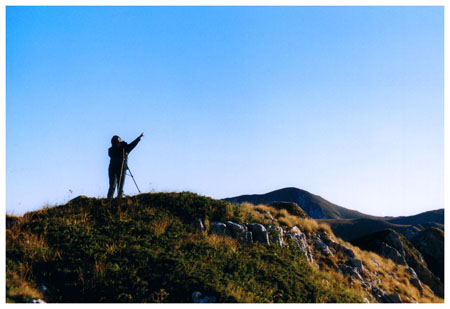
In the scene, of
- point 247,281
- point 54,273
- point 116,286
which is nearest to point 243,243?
point 247,281

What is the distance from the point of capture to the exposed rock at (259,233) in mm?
17031

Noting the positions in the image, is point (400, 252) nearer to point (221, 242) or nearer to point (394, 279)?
point (394, 279)

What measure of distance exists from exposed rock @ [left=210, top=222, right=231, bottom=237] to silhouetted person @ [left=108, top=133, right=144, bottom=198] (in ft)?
16.7

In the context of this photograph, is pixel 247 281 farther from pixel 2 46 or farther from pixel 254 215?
pixel 2 46

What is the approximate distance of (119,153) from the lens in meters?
18.7

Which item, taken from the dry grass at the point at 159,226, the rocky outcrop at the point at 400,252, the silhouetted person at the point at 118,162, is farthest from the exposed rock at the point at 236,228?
the rocky outcrop at the point at 400,252

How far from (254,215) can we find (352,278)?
Result: 18.3 feet

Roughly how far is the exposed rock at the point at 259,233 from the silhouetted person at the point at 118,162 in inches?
264

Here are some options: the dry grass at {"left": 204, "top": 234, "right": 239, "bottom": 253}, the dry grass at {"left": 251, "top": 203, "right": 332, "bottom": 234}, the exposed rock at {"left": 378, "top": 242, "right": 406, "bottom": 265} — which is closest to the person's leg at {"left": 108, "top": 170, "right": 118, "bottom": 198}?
the dry grass at {"left": 204, "top": 234, "right": 239, "bottom": 253}

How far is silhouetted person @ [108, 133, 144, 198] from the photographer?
60.6 ft

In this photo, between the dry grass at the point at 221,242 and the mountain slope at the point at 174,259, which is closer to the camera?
the mountain slope at the point at 174,259

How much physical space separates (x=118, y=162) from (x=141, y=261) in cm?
708

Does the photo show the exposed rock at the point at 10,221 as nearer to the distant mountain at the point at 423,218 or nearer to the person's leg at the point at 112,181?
the person's leg at the point at 112,181

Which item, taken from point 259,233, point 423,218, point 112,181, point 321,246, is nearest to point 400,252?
point 321,246
